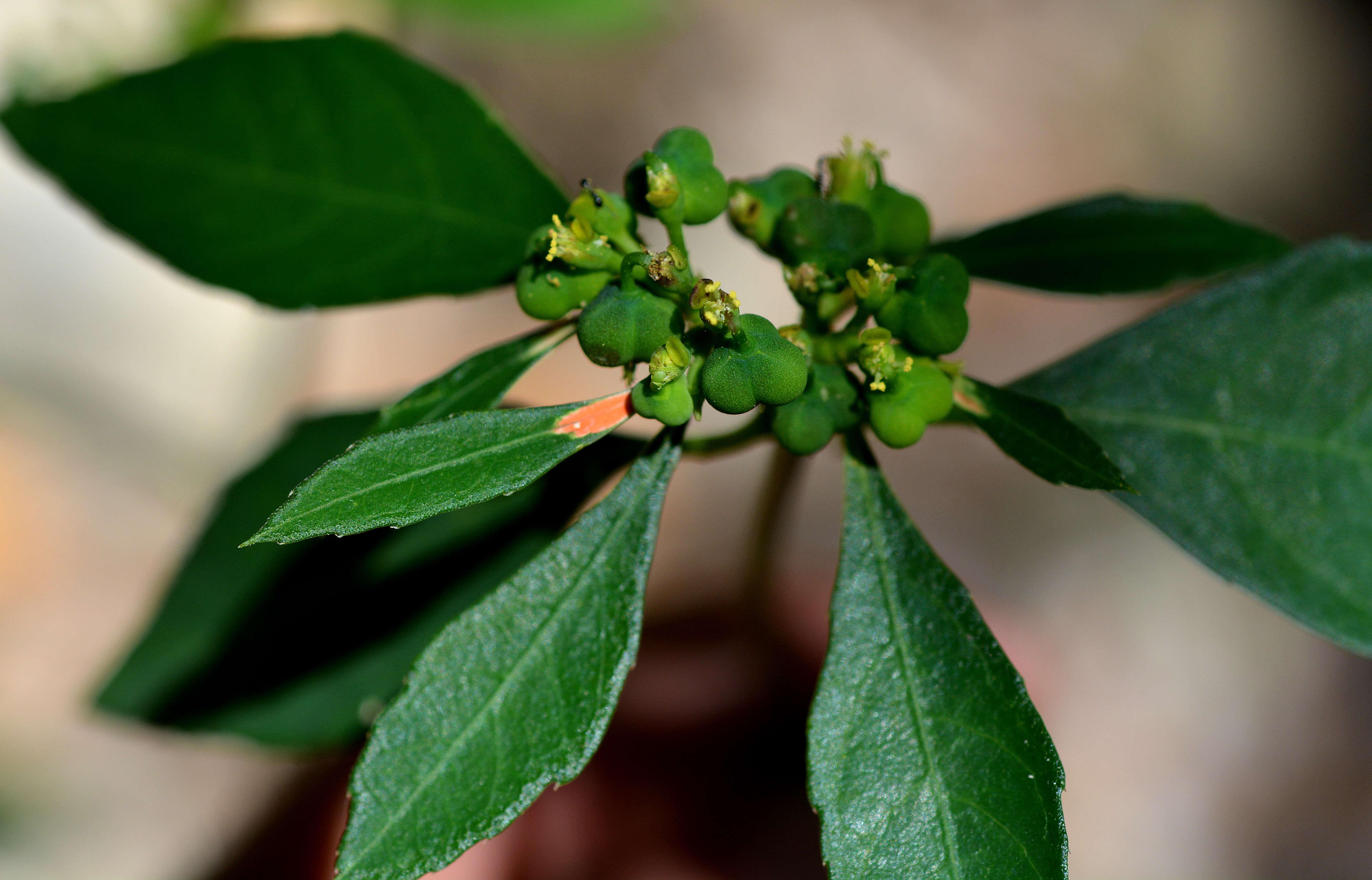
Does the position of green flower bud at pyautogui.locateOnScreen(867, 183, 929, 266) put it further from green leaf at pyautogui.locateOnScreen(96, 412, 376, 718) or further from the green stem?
green leaf at pyautogui.locateOnScreen(96, 412, 376, 718)

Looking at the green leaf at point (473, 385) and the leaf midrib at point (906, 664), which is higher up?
the green leaf at point (473, 385)

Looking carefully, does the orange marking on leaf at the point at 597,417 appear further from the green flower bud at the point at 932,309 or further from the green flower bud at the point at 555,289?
the green flower bud at the point at 932,309

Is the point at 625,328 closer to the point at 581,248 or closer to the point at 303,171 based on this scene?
the point at 581,248

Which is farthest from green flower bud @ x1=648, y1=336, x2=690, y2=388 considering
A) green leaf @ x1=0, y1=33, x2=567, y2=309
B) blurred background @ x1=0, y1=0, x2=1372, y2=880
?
blurred background @ x1=0, y1=0, x2=1372, y2=880

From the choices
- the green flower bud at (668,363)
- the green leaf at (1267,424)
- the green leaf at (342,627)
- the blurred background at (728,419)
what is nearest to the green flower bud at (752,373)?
the green flower bud at (668,363)

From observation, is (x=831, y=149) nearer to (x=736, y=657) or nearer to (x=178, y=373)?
(x=736, y=657)
